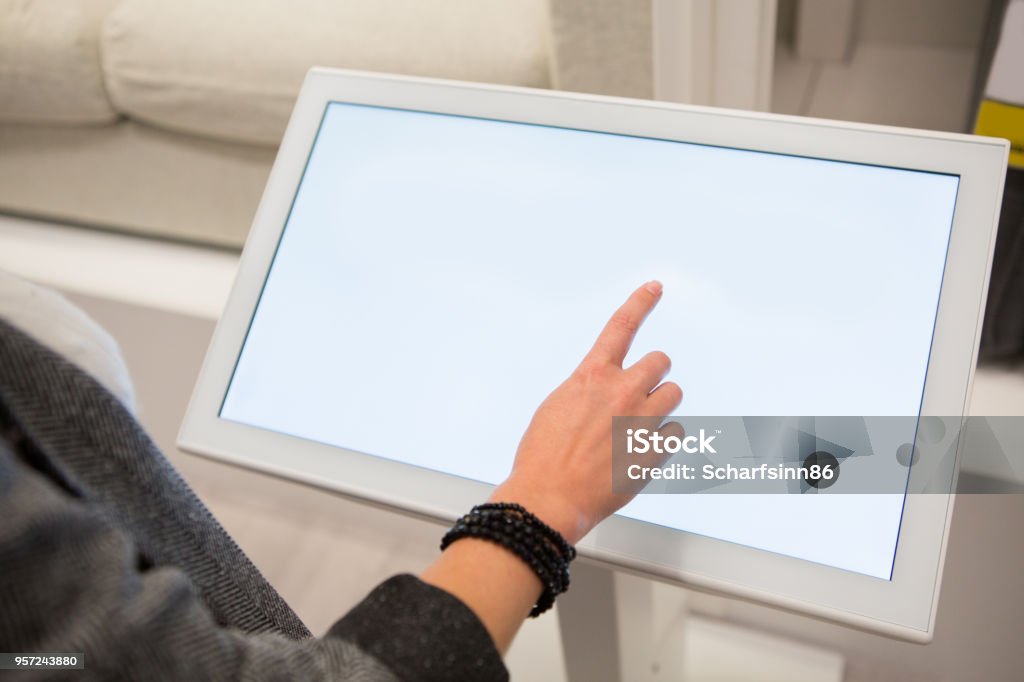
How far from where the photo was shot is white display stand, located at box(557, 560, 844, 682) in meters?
0.77

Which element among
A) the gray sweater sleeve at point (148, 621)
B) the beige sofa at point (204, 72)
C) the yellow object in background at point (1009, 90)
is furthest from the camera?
the beige sofa at point (204, 72)

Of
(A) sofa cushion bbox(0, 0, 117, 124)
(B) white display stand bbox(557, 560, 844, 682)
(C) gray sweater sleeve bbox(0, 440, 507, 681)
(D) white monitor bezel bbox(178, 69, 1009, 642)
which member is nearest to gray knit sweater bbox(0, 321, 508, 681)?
(C) gray sweater sleeve bbox(0, 440, 507, 681)

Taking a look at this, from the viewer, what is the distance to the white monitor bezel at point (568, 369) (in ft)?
1.59

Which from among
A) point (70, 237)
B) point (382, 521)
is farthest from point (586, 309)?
point (70, 237)

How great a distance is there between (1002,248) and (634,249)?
0.39 m

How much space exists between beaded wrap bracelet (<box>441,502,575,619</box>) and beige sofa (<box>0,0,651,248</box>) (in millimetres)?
537

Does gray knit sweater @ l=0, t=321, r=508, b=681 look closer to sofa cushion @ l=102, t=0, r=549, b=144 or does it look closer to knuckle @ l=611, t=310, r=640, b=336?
knuckle @ l=611, t=310, r=640, b=336

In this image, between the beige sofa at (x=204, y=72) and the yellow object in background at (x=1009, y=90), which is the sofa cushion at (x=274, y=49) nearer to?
the beige sofa at (x=204, y=72)

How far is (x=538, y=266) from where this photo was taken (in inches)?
23.7

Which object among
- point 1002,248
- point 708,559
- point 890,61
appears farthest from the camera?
point 890,61

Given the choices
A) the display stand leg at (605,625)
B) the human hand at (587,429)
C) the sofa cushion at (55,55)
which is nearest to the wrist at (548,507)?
the human hand at (587,429)

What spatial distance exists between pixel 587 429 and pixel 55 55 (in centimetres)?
100

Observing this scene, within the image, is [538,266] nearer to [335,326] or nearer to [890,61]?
[335,326]

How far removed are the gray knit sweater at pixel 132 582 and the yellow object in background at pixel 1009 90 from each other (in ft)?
2.02
